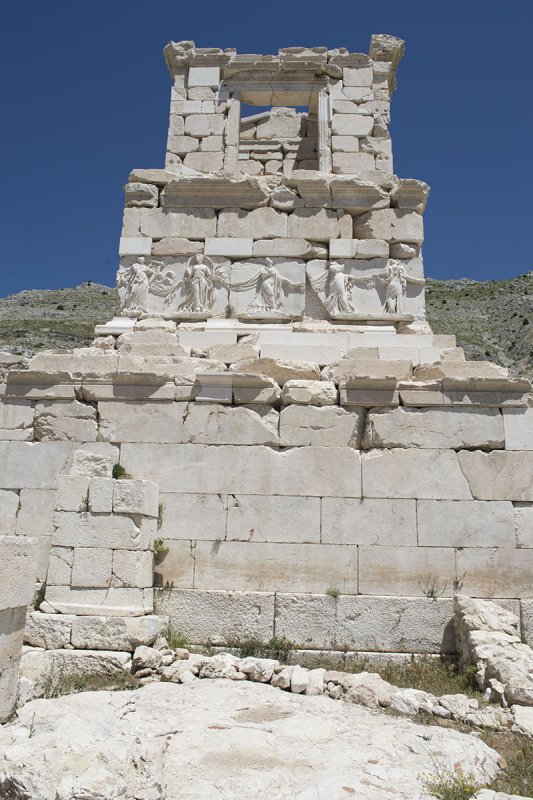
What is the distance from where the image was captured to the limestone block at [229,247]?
11055mm

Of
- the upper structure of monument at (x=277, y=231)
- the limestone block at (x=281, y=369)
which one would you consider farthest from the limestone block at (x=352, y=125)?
the limestone block at (x=281, y=369)

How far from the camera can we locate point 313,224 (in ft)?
36.7

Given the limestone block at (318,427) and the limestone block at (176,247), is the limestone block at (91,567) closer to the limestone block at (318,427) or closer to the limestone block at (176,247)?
the limestone block at (318,427)

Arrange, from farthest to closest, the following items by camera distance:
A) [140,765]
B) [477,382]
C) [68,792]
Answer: [477,382] < [140,765] < [68,792]

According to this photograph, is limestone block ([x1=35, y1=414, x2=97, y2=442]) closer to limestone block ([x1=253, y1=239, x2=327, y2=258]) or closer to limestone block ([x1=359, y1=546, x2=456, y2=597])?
limestone block ([x1=359, y1=546, x2=456, y2=597])

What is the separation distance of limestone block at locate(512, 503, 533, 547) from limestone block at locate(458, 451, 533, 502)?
0.10 metres

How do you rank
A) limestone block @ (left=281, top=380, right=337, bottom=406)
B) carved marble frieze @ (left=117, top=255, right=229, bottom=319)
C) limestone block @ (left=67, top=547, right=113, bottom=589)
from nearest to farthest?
limestone block @ (left=67, top=547, right=113, bottom=589)
limestone block @ (left=281, top=380, right=337, bottom=406)
carved marble frieze @ (left=117, top=255, right=229, bottom=319)

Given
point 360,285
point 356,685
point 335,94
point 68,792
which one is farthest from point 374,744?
point 335,94

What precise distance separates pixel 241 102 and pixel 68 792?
12.0m

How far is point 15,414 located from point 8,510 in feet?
4.31

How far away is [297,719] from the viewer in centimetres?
569

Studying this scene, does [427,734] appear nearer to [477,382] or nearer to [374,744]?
[374,744]

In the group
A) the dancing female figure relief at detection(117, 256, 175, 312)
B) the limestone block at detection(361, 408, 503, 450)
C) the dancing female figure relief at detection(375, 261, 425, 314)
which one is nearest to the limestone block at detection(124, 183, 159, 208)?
the dancing female figure relief at detection(117, 256, 175, 312)

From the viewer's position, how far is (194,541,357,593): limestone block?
8.29m
